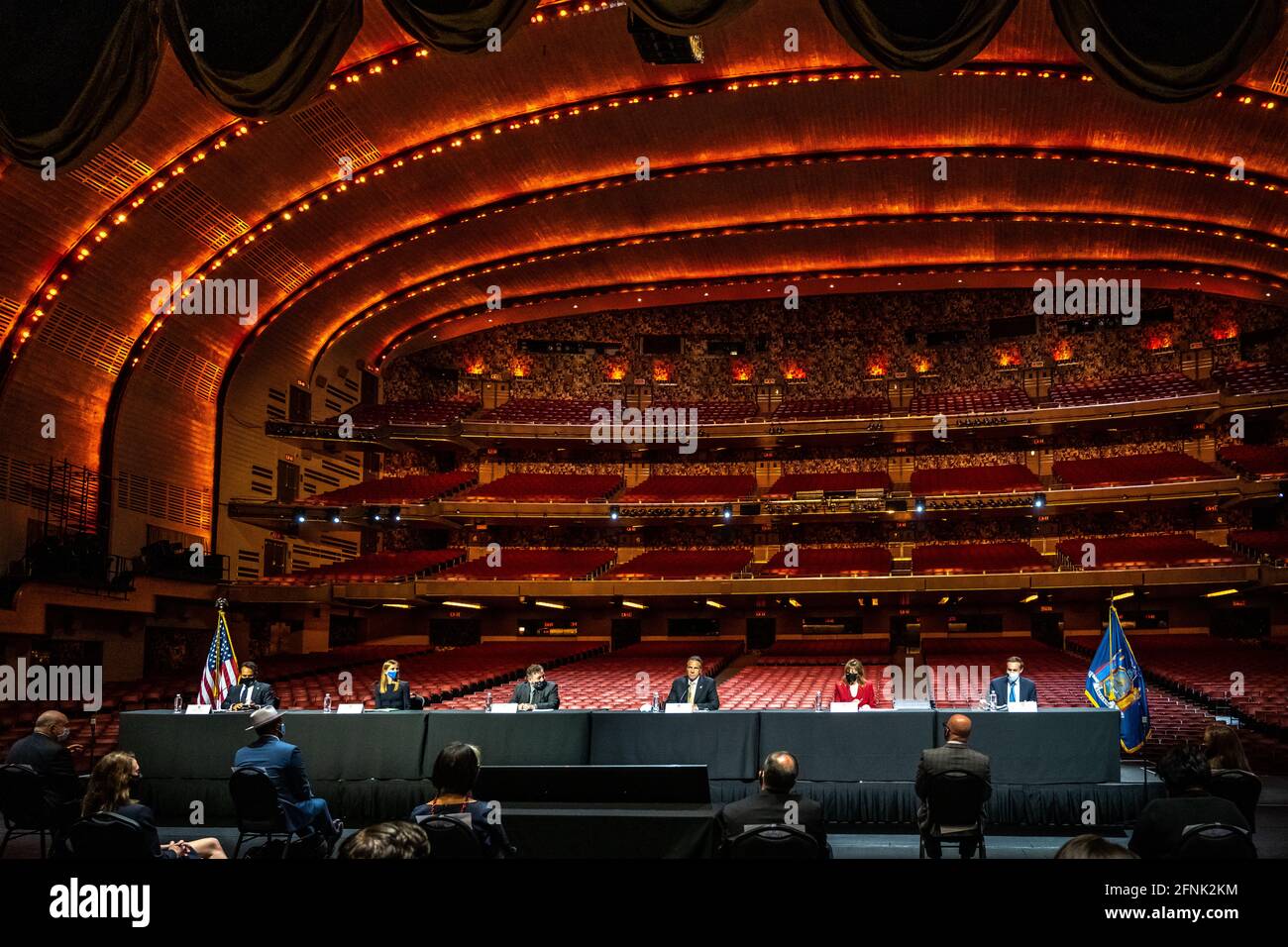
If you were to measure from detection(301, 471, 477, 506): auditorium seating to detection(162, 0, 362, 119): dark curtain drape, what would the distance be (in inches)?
730

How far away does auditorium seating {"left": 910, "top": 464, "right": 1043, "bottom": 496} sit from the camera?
25.5 metres

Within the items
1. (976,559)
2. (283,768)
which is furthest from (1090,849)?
(976,559)

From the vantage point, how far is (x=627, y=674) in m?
19.7

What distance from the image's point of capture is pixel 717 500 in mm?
26578

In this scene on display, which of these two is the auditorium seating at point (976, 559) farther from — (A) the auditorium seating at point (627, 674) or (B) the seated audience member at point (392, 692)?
(B) the seated audience member at point (392, 692)

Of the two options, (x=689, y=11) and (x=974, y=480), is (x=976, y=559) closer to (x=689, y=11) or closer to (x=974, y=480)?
(x=974, y=480)

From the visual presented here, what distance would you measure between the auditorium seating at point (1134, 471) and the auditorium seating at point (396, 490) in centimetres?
1668

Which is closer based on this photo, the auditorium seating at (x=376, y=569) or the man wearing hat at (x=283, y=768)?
the man wearing hat at (x=283, y=768)

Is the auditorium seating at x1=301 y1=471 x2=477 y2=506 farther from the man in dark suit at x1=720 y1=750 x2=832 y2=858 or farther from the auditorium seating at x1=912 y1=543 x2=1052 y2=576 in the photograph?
the man in dark suit at x1=720 y1=750 x2=832 y2=858

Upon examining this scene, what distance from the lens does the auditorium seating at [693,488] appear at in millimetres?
27188

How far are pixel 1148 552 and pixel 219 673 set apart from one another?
21052 mm

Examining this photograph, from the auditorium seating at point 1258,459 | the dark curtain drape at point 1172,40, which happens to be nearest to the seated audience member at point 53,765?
the dark curtain drape at point 1172,40
